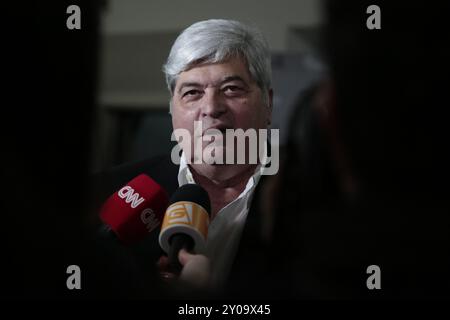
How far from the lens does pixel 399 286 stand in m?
1.67

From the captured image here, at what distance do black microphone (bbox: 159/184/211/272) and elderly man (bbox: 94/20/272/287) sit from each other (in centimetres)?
11

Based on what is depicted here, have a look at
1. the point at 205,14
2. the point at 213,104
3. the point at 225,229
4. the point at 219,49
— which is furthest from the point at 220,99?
the point at 225,229

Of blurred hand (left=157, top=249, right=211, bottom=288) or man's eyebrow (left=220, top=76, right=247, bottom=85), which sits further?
man's eyebrow (left=220, top=76, right=247, bottom=85)

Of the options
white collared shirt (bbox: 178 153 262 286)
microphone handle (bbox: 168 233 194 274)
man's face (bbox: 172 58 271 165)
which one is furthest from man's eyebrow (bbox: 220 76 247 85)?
microphone handle (bbox: 168 233 194 274)

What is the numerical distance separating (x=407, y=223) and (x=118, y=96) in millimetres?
848

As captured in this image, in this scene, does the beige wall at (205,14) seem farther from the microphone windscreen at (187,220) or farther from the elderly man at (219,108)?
the microphone windscreen at (187,220)

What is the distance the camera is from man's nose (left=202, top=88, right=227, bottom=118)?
1731 millimetres

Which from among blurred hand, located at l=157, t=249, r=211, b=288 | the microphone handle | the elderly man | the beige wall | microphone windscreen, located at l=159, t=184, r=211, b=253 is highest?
the beige wall

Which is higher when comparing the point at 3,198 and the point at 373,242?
the point at 3,198

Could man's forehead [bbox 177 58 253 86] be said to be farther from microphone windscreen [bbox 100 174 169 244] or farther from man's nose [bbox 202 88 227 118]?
microphone windscreen [bbox 100 174 169 244]

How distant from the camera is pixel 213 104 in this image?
5.68 ft

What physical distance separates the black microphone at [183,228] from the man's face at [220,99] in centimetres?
24

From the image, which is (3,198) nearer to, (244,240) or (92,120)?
(92,120)

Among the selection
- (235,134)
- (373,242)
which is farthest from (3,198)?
(373,242)
